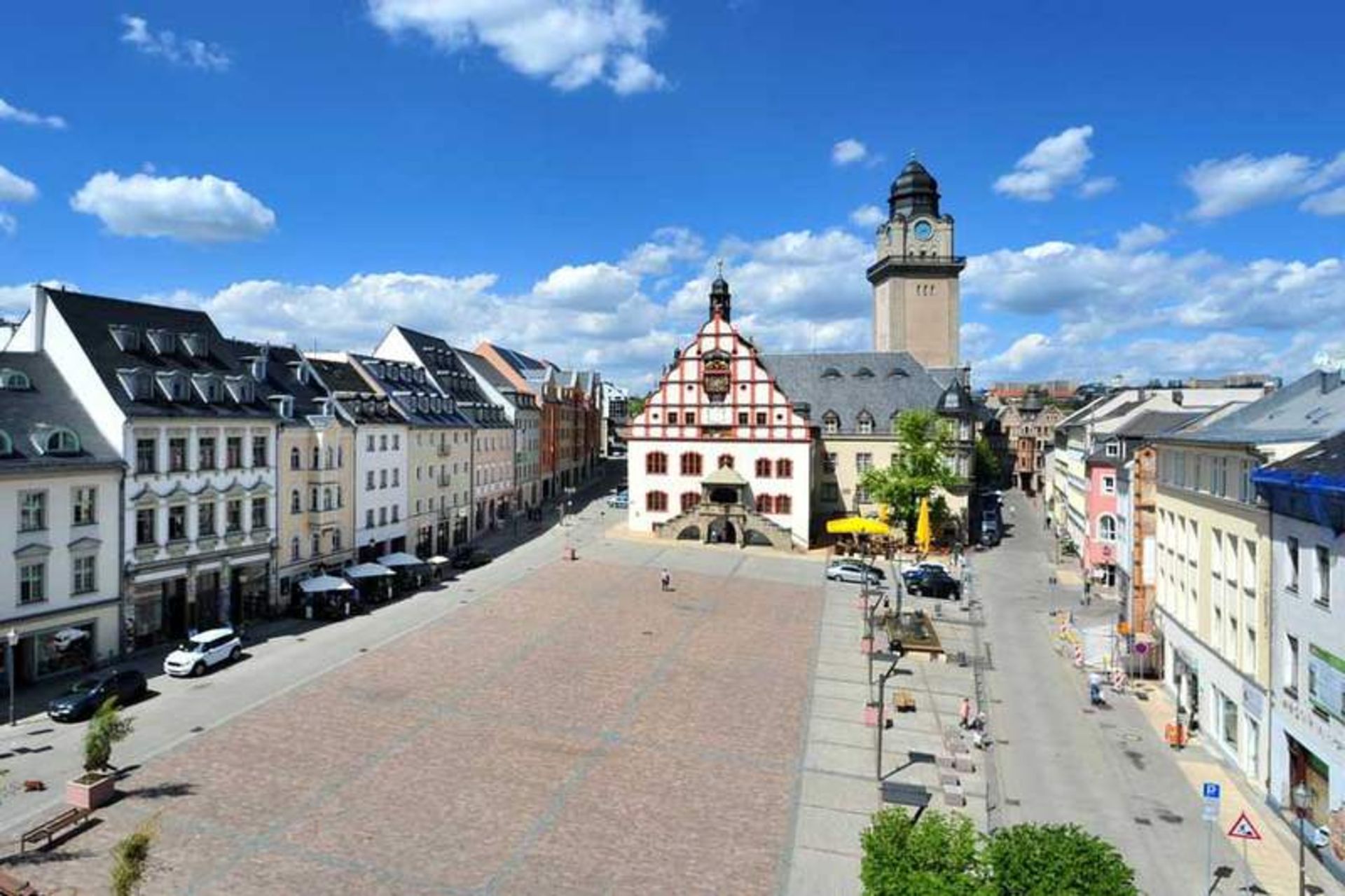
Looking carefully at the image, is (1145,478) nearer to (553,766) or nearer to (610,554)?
(553,766)

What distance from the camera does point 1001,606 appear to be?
49.8 m

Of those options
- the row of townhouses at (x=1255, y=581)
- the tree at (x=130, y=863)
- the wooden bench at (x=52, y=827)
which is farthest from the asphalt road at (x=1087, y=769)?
the wooden bench at (x=52, y=827)

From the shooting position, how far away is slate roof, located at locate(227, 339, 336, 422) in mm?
49188

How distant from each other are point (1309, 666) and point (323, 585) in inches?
1602

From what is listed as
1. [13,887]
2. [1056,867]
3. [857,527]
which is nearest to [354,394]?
[857,527]

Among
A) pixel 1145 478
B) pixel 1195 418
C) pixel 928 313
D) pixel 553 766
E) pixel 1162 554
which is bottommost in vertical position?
pixel 553 766

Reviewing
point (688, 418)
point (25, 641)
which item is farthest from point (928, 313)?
point (25, 641)

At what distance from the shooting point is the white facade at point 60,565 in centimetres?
3291

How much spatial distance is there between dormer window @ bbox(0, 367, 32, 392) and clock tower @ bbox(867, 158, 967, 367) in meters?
79.5

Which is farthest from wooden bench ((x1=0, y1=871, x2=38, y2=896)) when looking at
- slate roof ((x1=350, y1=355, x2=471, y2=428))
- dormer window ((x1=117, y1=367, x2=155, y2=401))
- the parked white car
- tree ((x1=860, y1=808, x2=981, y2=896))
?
slate roof ((x1=350, y1=355, x2=471, y2=428))

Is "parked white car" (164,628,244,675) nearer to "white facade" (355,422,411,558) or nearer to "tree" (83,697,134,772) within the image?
"tree" (83,697,134,772)

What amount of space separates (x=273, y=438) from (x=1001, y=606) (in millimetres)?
40589

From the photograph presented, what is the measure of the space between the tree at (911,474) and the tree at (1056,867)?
2089 inches

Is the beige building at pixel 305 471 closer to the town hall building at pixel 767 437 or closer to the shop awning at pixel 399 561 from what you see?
the shop awning at pixel 399 561
